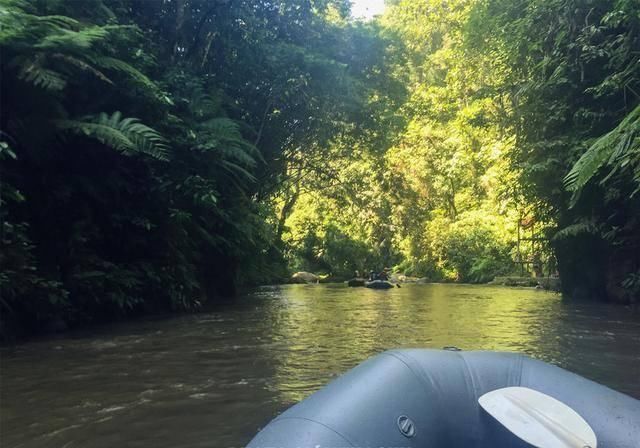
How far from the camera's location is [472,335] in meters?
6.57

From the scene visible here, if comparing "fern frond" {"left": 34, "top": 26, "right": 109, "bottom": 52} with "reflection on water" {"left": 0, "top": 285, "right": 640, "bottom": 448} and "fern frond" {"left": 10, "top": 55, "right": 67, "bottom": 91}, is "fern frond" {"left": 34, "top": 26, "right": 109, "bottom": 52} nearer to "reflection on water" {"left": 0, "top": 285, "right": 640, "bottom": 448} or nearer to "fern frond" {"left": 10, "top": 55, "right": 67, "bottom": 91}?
"fern frond" {"left": 10, "top": 55, "right": 67, "bottom": 91}

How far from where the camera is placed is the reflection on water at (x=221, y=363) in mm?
3143

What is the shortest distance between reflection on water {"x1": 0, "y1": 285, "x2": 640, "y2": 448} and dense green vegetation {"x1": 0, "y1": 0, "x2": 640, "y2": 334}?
1.11 m

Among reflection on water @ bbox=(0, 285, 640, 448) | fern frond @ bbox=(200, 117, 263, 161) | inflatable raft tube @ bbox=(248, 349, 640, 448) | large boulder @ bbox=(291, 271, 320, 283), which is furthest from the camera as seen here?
large boulder @ bbox=(291, 271, 320, 283)

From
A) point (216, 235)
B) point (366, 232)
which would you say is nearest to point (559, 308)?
point (216, 235)

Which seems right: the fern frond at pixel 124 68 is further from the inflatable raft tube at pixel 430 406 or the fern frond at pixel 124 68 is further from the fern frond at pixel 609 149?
the inflatable raft tube at pixel 430 406

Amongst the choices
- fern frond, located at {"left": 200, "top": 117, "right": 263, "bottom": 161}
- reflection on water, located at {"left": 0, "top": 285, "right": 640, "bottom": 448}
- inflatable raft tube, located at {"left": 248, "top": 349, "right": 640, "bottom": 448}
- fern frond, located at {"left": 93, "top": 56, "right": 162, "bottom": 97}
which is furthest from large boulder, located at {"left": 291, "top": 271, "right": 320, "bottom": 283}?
inflatable raft tube, located at {"left": 248, "top": 349, "right": 640, "bottom": 448}

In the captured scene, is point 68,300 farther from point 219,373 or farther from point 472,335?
point 472,335

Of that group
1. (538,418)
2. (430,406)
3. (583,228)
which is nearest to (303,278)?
(583,228)

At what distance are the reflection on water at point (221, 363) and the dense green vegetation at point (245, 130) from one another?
1.11 metres

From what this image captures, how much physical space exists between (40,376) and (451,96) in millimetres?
17960

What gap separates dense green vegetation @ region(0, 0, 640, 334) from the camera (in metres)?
5.95

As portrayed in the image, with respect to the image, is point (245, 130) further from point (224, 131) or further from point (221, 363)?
point (221, 363)

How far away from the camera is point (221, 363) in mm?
4875
